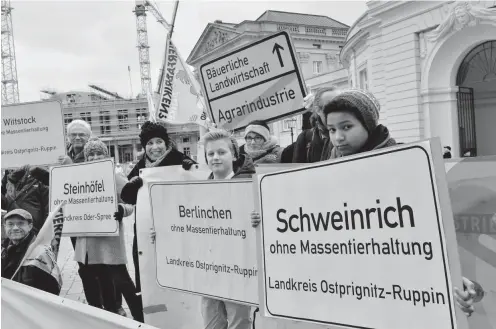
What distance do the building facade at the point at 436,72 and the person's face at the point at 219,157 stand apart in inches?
661

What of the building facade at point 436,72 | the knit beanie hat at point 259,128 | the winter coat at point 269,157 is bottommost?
the winter coat at point 269,157

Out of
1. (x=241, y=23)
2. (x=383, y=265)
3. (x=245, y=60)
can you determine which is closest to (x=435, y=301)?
(x=383, y=265)

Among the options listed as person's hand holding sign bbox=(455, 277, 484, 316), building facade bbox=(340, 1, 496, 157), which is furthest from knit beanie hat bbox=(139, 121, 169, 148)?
building facade bbox=(340, 1, 496, 157)

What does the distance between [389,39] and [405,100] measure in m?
2.50

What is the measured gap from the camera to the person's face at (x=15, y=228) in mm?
4137

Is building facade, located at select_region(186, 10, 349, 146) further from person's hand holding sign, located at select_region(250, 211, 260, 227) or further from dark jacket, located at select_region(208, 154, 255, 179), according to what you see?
person's hand holding sign, located at select_region(250, 211, 260, 227)

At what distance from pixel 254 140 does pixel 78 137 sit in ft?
5.91

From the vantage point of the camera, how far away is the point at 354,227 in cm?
203

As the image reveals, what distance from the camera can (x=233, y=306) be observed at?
11.0 feet

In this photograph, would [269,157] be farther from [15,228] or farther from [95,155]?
[15,228]

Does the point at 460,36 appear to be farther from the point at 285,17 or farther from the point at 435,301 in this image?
the point at 285,17

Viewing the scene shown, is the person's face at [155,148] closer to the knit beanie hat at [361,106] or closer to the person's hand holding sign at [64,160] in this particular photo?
the person's hand holding sign at [64,160]

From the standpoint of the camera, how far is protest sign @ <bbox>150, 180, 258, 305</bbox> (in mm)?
3027

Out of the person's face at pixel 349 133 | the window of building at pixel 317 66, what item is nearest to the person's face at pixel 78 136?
the person's face at pixel 349 133
